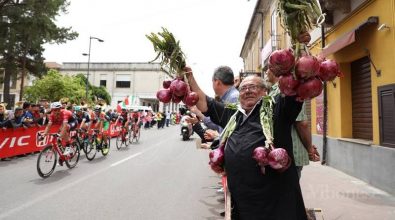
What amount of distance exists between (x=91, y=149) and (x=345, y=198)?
801cm

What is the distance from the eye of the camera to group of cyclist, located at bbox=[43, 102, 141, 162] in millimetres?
8562

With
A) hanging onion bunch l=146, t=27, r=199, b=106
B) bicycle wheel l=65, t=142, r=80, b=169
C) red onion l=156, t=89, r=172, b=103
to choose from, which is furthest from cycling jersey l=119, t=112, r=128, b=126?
red onion l=156, t=89, r=172, b=103

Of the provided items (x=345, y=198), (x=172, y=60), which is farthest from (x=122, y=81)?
(x=172, y=60)

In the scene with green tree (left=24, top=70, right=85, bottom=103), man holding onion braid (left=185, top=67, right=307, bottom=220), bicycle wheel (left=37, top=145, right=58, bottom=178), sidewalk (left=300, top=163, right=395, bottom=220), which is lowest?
sidewalk (left=300, top=163, right=395, bottom=220)

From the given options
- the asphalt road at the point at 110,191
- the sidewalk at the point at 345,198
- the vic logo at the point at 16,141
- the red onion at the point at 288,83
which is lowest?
the asphalt road at the point at 110,191

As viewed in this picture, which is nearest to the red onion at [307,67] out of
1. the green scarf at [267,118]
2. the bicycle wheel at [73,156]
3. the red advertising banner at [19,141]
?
the green scarf at [267,118]

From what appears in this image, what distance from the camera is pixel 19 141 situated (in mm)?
10984

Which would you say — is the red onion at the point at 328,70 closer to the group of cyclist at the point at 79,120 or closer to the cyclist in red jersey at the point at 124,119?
the group of cyclist at the point at 79,120

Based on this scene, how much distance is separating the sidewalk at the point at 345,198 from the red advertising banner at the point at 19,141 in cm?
822

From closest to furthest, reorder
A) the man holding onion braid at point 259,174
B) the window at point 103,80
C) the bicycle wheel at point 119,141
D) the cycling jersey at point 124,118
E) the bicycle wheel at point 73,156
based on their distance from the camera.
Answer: the man holding onion braid at point 259,174 < the bicycle wheel at point 73,156 < the bicycle wheel at point 119,141 < the cycling jersey at point 124,118 < the window at point 103,80

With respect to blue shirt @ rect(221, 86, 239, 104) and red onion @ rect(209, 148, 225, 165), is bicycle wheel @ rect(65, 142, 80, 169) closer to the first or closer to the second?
blue shirt @ rect(221, 86, 239, 104)

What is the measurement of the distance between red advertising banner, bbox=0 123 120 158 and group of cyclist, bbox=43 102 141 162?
4.82 ft

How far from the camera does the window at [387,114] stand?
251 inches

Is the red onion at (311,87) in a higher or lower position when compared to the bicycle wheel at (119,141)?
higher
